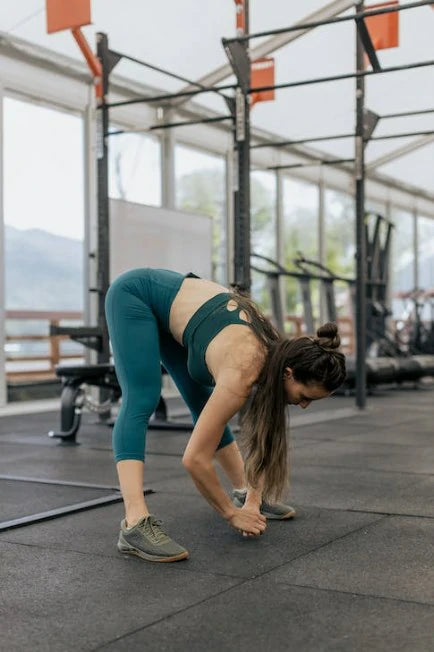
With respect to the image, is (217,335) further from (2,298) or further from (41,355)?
(41,355)

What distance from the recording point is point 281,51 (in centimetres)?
716

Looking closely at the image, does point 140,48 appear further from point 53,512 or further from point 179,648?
point 179,648

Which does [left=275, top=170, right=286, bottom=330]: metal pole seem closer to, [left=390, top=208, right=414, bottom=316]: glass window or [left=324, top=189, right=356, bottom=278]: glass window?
[left=324, top=189, right=356, bottom=278]: glass window

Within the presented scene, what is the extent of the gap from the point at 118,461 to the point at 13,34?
4.73m

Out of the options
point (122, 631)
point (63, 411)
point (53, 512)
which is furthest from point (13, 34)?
point (122, 631)

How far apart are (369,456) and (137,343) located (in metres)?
2.05

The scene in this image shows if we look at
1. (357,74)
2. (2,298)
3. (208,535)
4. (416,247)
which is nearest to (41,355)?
(2,298)

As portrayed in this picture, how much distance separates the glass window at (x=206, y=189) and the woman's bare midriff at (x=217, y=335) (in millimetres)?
5718

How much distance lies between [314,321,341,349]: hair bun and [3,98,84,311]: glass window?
4.59 metres

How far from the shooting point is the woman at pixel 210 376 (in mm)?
1966

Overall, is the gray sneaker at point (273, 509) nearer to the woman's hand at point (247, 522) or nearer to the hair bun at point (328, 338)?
the woman's hand at point (247, 522)

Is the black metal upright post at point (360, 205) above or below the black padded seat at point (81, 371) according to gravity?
above

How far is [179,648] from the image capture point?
149cm

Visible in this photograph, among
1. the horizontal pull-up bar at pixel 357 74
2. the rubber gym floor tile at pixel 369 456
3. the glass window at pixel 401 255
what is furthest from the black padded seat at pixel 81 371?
the glass window at pixel 401 255
